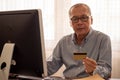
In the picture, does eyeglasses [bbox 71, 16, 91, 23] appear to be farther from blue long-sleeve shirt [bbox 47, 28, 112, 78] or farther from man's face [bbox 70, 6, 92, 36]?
blue long-sleeve shirt [bbox 47, 28, 112, 78]

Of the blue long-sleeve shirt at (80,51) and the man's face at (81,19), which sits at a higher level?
the man's face at (81,19)

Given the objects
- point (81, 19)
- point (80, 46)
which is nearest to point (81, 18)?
point (81, 19)

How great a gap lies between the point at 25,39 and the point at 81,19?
0.81 metres

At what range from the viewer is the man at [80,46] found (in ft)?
5.89

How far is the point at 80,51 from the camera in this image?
1865 millimetres

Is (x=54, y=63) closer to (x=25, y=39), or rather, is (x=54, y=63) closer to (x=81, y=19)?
(x=81, y=19)

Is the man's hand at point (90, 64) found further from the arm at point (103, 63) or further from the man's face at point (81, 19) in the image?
the man's face at point (81, 19)

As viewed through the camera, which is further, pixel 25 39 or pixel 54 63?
pixel 54 63

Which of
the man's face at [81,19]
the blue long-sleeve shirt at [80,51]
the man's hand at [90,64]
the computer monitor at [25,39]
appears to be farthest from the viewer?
the man's face at [81,19]

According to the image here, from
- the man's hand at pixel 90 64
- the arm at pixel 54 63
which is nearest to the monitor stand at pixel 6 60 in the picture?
the man's hand at pixel 90 64

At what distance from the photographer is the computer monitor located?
1.12 metres

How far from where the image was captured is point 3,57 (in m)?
1.25

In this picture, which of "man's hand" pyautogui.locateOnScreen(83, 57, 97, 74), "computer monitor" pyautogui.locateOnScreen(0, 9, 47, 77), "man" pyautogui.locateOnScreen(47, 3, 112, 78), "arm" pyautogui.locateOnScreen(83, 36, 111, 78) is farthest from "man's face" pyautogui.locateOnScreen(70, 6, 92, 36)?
"computer monitor" pyautogui.locateOnScreen(0, 9, 47, 77)

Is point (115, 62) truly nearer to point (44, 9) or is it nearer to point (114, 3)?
point (114, 3)
